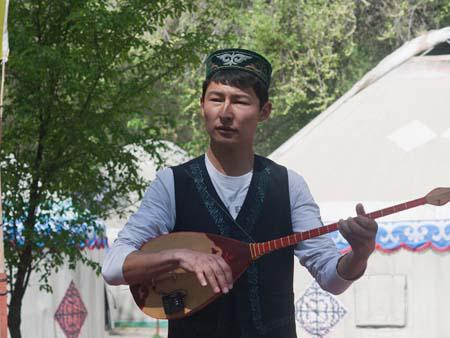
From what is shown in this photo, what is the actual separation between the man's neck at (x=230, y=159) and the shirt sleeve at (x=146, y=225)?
15cm

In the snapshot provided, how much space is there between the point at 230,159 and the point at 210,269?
0.54 metres

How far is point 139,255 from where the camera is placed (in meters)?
3.34

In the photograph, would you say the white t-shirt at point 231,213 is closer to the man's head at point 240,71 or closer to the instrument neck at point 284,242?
the instrument neck at point 284,242

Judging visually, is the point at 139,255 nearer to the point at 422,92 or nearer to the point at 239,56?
the point at 239,56

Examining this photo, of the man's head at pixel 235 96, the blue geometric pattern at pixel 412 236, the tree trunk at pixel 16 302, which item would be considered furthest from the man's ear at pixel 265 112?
the blue geometric pattern at pixel 412 236

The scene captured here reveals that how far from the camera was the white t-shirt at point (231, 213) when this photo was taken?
3414mm

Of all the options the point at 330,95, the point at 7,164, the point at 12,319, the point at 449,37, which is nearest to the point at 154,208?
the point at 7,164

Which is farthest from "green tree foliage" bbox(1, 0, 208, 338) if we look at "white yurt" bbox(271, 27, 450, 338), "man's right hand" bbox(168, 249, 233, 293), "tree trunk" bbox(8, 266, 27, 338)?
"white yurt" bbox(271, 27, 450, 338)

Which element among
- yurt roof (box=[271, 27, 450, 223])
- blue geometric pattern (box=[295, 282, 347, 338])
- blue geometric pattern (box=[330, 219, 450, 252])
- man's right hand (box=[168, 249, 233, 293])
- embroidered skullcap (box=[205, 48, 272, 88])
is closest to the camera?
man's right hand (box=[168, 249, 233, 293])

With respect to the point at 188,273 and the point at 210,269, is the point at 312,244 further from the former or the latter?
the point at 210,269

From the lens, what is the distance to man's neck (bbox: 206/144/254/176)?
140 inches

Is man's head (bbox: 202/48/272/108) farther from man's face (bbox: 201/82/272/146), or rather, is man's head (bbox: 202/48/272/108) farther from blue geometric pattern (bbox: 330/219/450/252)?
blue geometric pattern (bbox: 330/219/450/252)

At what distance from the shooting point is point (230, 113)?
3.48 metres

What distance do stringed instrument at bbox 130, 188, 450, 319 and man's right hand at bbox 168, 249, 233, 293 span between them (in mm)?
207
